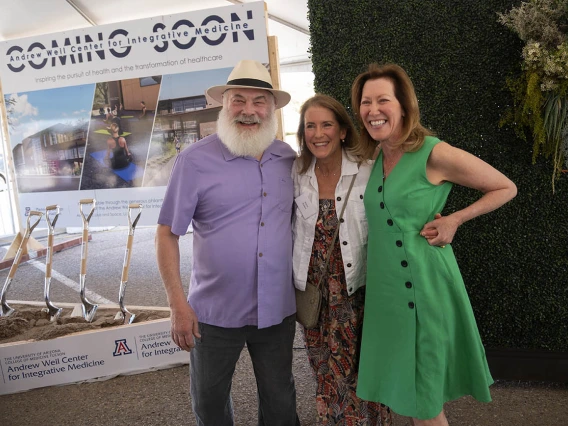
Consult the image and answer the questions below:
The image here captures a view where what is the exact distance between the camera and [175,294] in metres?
1.94

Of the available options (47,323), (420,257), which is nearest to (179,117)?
(47,323)

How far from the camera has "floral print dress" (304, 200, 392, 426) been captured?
1.99 m

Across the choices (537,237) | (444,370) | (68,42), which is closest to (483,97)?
(537,237)

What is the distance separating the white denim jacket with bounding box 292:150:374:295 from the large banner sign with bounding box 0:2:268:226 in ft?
7.45

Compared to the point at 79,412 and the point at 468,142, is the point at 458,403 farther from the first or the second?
the point at 79,412

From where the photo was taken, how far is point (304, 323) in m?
2.05

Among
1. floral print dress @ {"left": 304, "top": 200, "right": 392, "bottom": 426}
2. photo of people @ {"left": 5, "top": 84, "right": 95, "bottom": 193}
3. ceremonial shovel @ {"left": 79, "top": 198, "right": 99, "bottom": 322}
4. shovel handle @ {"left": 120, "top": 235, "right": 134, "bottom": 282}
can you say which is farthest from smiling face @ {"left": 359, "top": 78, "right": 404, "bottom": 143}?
photo of people @ {"left": 5, "top": 84, "right": 95, "bottom": 193}

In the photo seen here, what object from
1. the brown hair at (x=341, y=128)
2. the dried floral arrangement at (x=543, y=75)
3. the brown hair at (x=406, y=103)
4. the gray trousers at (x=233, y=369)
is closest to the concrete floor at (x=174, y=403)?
the gray trousers at (x=233, y=369)

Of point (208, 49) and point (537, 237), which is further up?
point (208, 49)

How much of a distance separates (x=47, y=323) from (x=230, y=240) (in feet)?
8.54

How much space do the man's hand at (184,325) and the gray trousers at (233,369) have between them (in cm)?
10

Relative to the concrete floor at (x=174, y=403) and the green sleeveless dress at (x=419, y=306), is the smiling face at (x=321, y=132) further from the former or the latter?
the concrete floor at (x=174, y=403)

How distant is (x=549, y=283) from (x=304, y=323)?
1793 millimetres

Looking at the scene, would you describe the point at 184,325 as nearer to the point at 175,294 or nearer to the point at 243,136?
the point at 175,294
